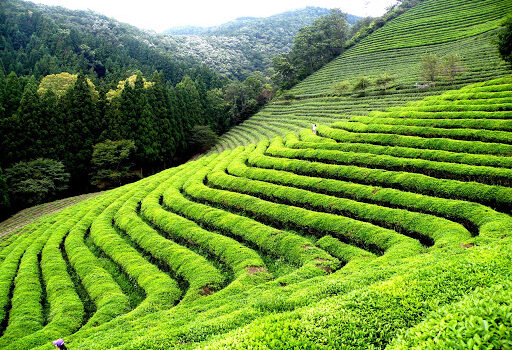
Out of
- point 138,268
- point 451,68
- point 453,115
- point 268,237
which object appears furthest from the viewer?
point 451,68

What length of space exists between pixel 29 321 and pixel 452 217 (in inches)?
824

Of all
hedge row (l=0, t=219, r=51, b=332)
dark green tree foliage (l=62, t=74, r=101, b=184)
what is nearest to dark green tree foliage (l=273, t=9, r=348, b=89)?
dark green tree foliage (l=62, t=74, r=101, b=184)

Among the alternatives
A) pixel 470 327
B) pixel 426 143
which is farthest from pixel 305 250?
pixel 426 143

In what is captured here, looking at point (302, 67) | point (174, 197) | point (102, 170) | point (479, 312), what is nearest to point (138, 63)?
point (302, 67)

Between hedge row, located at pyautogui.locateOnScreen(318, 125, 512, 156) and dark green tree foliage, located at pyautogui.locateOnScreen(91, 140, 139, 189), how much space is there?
91.1 feet

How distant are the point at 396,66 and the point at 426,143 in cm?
4622

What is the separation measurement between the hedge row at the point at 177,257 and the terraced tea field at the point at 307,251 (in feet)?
0.31

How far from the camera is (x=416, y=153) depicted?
2239 centimetres

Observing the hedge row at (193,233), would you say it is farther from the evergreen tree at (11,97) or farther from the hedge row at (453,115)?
the evergreen tree at (11,97)

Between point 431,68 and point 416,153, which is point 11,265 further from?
point 431,68

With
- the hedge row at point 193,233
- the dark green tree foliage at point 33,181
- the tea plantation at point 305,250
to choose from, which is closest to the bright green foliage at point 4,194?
the dark green tree foliage at point 33,181

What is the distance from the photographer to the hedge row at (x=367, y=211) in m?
14.9

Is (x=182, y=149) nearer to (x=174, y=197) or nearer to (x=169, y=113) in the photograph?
(x=169, y=113)

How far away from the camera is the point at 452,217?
53.4ft
